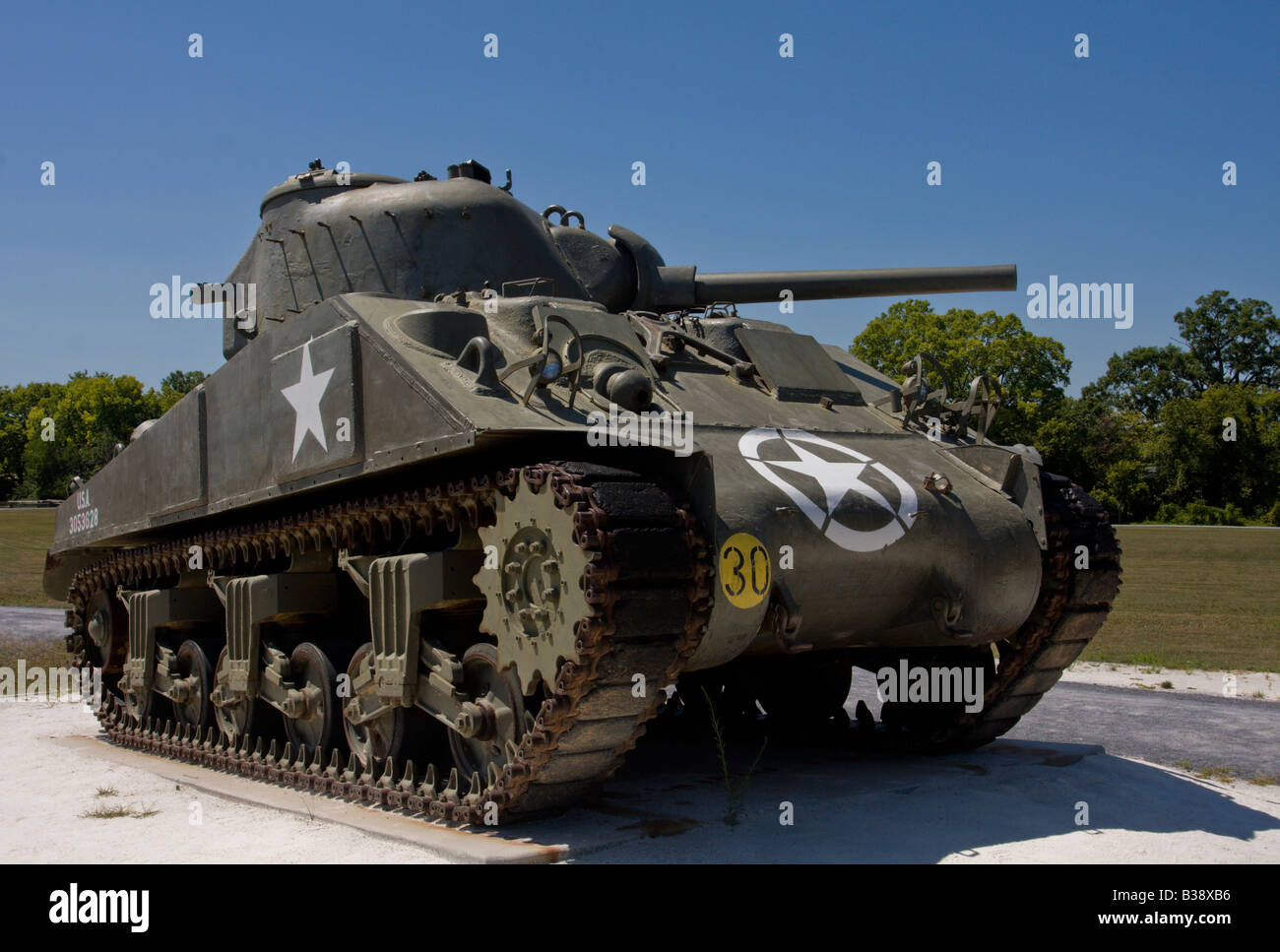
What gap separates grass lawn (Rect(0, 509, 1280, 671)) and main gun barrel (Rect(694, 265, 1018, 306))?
22.0 ft

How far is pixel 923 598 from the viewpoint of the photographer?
7379 mm

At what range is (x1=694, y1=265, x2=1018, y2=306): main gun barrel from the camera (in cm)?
1104

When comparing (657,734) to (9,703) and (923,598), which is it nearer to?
(923,598)

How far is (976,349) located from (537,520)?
39617mm

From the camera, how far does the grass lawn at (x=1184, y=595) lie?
16203 millimetres

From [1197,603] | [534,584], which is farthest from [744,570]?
[1197,603]

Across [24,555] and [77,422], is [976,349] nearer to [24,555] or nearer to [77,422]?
[24,555]

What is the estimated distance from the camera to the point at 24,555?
118ft

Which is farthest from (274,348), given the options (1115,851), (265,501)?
(1115,851)

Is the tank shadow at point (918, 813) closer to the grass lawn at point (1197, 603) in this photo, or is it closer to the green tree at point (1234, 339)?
the grass lawn at point (1197, 603)

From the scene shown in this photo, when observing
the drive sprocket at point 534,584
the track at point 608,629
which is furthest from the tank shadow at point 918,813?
the drive sprocket at point 534,584

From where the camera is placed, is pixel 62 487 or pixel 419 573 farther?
→ pixel 62 487

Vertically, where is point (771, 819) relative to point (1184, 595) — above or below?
Result: above
